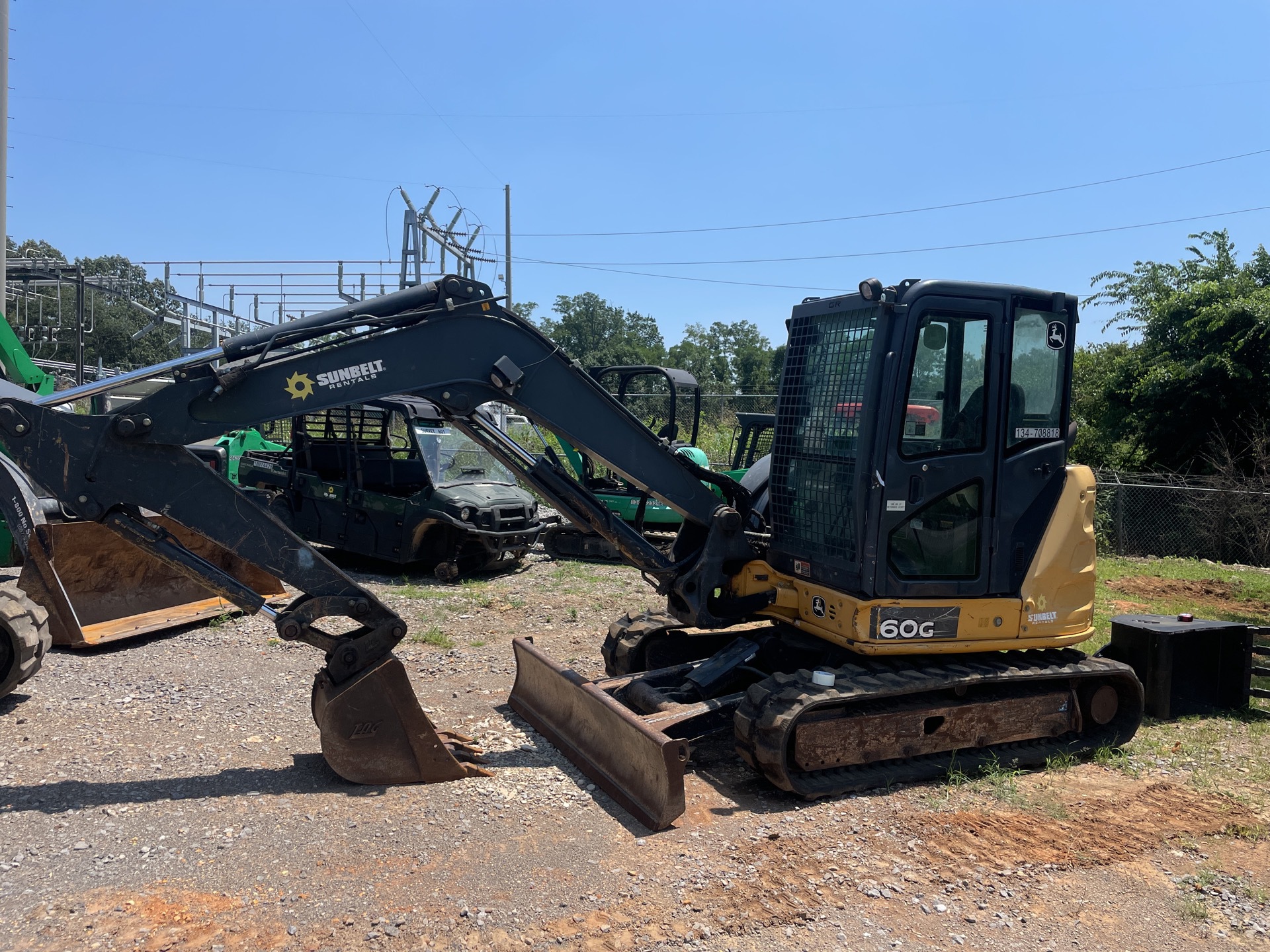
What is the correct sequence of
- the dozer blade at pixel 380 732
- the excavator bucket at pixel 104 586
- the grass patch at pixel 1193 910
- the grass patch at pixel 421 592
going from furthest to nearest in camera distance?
the grass patch at pixel 421 592, the excavator bucket at pixel 104 586, the dozer blade at pixel 380 732, the grass patch at pixel 1193 910

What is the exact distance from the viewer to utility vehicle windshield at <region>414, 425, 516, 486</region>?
11523 mm

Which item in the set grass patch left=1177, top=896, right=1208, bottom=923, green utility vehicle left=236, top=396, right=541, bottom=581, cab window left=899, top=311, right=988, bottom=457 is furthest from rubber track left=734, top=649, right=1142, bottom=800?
green utility vehicle left=236, top=396, right=541, bottom=581

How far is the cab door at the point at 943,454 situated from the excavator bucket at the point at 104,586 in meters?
4.95

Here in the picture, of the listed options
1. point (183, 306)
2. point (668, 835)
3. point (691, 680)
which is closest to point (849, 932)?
point (668, 835)

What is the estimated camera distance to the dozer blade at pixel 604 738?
15.0 feet

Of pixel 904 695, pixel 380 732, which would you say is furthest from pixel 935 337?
pixel 380 732

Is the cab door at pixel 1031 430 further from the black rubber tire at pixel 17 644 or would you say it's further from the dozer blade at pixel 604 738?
the black rubber tire at pixel 17 644

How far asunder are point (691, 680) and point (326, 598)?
2.25 meters

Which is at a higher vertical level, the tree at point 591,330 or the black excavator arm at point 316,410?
the tree at point 591,330

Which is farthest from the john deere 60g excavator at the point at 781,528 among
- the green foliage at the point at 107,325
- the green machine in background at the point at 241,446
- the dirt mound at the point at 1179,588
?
the green foliage at the point at 107,325

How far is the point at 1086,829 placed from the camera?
15.8 feet

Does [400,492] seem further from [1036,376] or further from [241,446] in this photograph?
[1036,376]

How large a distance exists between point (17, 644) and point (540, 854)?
3.94 m

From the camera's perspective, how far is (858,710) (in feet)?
17.3
